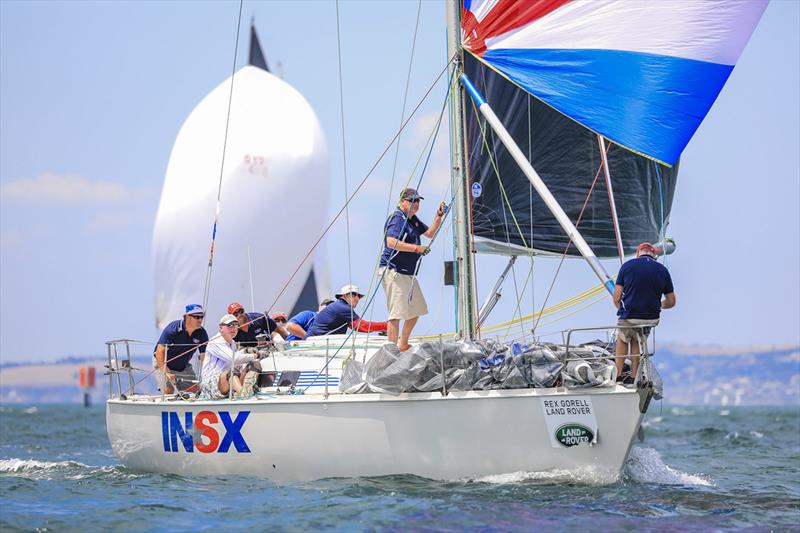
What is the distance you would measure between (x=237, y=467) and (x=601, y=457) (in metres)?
3.44

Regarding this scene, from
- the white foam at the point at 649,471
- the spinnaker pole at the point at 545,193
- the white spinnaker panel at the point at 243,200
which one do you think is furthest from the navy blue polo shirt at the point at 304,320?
the white spinnaker panel at the point at 243,200

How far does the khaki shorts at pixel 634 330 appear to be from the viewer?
9000 mm

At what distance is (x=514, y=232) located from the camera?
39.3ft

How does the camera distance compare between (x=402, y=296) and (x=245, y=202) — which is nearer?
(x=402, y=296)

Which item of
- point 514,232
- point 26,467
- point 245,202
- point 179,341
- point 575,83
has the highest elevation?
point 245,202

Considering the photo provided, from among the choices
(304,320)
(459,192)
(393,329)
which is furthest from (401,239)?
(304,320)

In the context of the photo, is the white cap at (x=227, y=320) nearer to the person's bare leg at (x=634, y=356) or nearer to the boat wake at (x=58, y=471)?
the boat wake at (x=58, y=471)

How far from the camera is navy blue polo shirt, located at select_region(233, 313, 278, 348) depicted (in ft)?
38.4

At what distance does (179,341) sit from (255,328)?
891 millimetres

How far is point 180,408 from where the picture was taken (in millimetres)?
10438

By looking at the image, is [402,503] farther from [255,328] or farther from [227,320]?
[255,328]

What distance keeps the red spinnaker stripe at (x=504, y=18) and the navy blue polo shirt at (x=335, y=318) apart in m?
3.23

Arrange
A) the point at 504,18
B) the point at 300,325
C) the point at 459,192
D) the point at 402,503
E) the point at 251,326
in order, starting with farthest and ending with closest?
the point at 300,325, the point at 251,326, the point at 504,18, the point at 459,192, the point at 402,503

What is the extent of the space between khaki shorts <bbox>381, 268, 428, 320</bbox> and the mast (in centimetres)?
41
